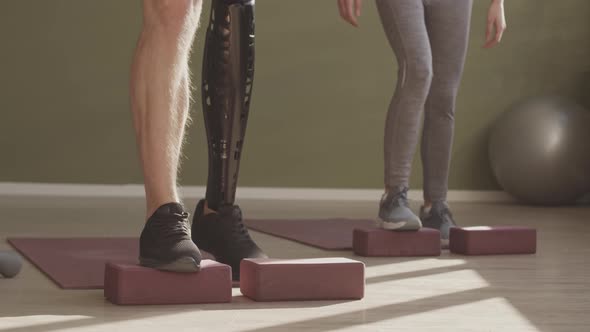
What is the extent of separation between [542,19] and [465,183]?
95 cm

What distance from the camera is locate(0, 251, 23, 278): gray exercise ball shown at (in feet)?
7.00

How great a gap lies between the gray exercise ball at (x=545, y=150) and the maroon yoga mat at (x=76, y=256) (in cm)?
248

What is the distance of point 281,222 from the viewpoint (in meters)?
3.74

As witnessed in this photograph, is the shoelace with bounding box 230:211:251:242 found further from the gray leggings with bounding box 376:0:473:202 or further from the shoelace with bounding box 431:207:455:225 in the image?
the shoelace with bounding box 431:207:455:225

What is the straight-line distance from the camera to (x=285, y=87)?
17.1 ft

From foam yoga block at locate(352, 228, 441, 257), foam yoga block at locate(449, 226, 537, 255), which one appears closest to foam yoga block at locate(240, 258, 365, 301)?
foam yoga block at locate(352, 228, 441, 257)

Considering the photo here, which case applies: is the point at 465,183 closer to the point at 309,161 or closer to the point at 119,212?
the point at 309,161

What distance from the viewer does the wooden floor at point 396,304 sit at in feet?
5.51

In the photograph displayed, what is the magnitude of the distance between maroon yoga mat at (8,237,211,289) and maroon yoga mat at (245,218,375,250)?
537 millimetres

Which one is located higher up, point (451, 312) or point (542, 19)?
point (542, 19)

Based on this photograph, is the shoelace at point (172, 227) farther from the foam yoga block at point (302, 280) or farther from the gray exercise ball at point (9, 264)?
the gray exercise ball at point (9, 264)

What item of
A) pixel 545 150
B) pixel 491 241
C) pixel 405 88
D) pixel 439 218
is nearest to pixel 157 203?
pixel 405 88

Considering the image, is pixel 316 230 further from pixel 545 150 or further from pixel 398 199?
pixel 545 150

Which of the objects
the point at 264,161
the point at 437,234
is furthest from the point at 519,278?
the point at 264,161
